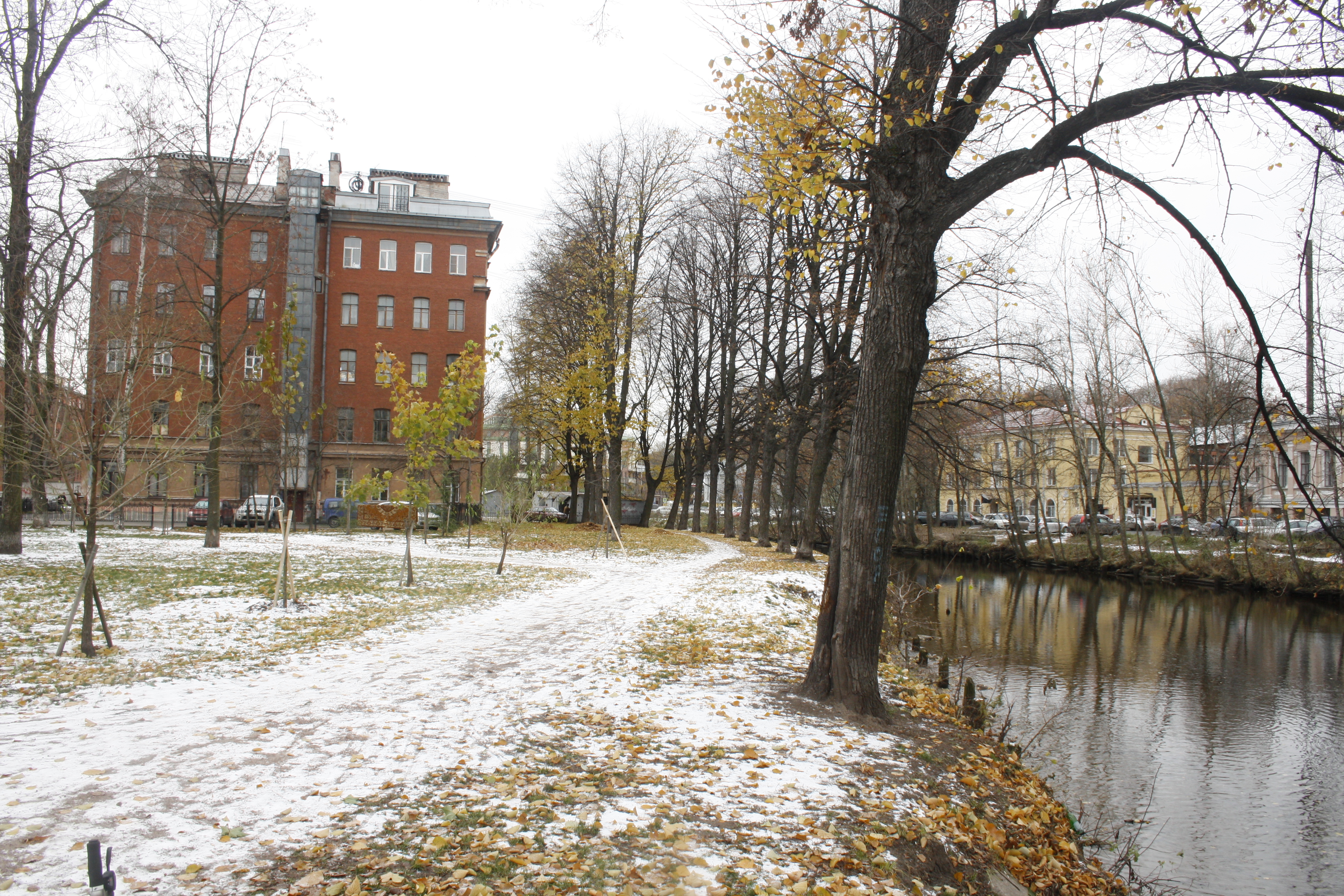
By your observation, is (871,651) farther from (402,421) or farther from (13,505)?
(13,505)

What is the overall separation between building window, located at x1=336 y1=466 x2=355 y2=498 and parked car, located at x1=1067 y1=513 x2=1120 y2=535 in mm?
37857

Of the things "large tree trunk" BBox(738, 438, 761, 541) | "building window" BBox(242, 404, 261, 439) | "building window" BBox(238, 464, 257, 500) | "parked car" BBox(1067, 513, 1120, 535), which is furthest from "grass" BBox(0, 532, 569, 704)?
"parked car" BBox(1067, 513, 1120, 535)

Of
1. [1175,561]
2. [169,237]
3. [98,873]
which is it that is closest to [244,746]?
[98,873]

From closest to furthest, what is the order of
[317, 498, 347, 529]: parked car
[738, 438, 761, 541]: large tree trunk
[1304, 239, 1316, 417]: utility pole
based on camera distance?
[1304, 239, 1316, 417]: utility pole
[738, 438, 761, 541]: large tree trunk
[317, 498, 347, 529]: parked car

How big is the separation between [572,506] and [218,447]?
27.0 m

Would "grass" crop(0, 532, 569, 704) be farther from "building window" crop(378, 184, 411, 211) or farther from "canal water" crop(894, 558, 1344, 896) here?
"building window" crop(378, 184, 411, 211)

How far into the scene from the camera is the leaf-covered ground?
4086 mm

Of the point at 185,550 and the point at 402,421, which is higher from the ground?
the point at 402,421

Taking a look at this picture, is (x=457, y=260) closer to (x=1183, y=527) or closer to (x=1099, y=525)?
(x=1183, y=527)

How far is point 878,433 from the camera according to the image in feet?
23.0

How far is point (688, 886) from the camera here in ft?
13.4

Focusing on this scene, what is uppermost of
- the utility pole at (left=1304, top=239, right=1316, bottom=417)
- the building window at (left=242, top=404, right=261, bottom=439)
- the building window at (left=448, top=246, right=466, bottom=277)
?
the building window at (left=448, top=246, right=466, bottom=277)

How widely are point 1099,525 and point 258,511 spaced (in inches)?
1798

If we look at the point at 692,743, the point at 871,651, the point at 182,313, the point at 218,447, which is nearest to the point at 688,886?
the point at 692,743
